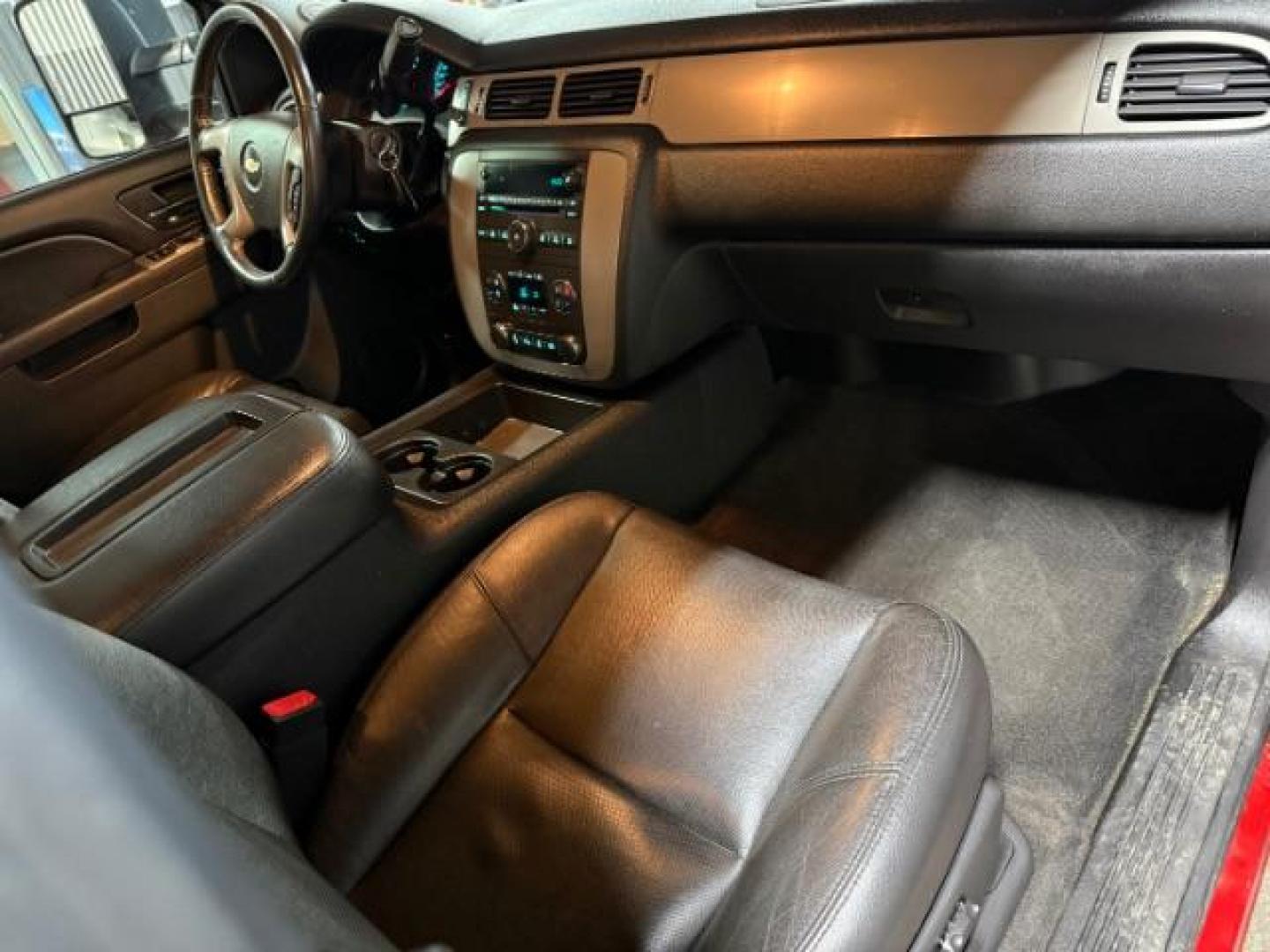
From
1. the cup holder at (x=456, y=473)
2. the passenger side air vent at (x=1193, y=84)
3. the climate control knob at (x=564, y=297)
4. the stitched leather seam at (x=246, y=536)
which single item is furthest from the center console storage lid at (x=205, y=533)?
the passenger side air vent at (x=1193, y=84)

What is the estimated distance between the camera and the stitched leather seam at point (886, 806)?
0.63m

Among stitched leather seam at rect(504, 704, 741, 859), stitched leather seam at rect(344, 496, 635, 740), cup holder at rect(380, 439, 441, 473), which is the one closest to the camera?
stitched leather seam at rect(504, 704, 741, 859)

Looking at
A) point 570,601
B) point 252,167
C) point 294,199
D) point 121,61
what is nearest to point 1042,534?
point 570,601

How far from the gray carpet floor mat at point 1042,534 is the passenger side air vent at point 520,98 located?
2.51 feet

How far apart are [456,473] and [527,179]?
0.46m

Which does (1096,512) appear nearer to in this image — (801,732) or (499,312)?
(801,732)

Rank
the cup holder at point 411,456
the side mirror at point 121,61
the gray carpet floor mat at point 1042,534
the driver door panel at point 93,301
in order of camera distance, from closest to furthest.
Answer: the gray carpet floor mat at point 1042,534 → the cup holder at point 411,456 → the driver door panel at point 93,301 → the side mirror at point 121,61

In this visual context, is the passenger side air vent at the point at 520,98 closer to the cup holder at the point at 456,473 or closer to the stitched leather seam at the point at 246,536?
the cup holder at the point at 456,473

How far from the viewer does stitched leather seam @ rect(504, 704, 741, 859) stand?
0.81m

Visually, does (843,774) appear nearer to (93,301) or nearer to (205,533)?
(205,533)

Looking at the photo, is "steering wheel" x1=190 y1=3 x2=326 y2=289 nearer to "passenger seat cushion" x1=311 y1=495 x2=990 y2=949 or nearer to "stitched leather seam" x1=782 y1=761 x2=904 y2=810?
"passenger seat cushion" x1=311 y1=495 x2=990 y2=949

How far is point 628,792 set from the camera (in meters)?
0.87

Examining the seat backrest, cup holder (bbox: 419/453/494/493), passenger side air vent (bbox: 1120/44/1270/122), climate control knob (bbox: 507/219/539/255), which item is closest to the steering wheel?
climate control knob (bbox: 507/219/539/255)

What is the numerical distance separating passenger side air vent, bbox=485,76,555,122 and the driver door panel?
72 centimetres
